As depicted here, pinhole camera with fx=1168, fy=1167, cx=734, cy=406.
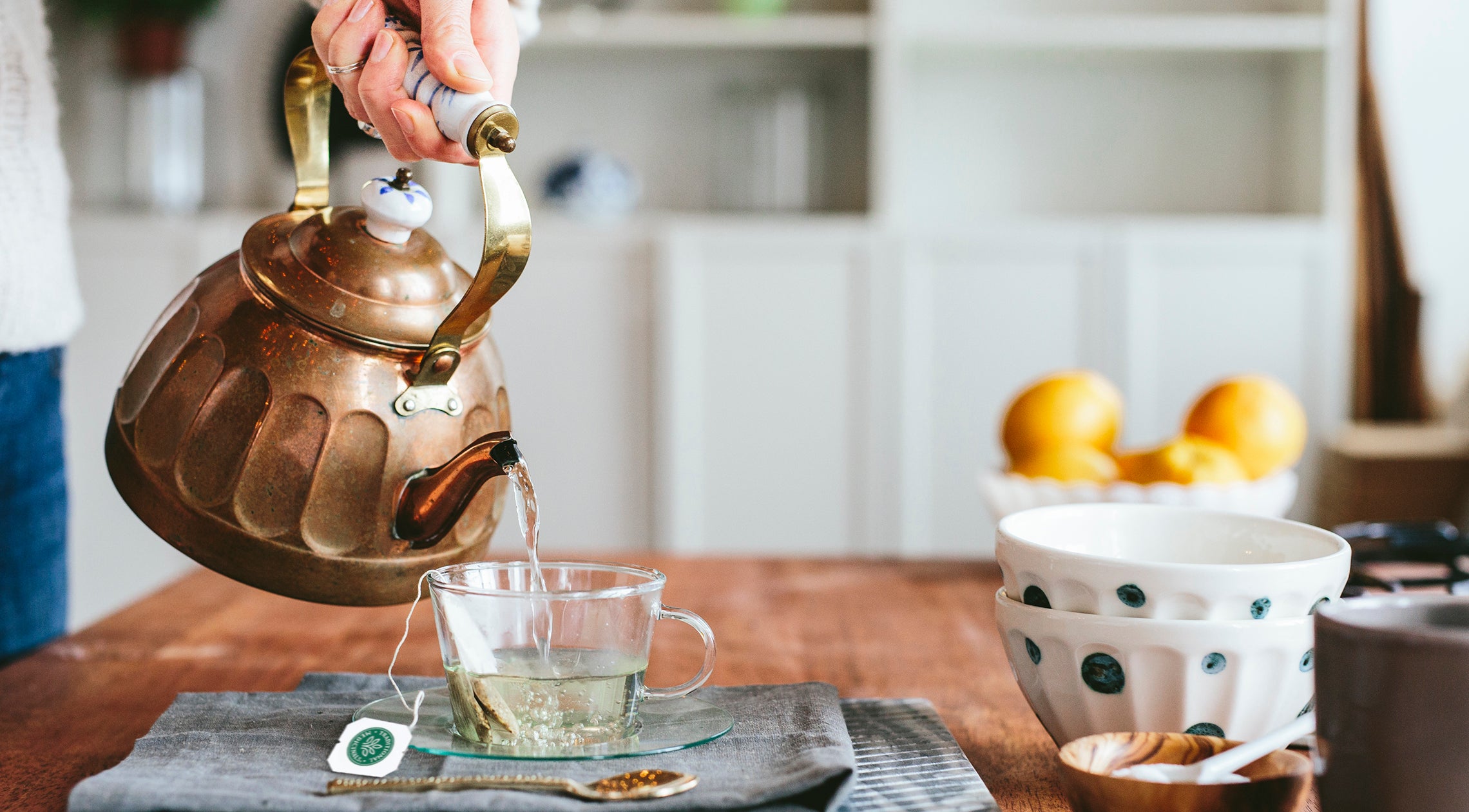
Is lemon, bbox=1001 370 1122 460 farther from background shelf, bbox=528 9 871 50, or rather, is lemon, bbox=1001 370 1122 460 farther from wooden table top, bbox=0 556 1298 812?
background shelf, bbox=528 9 871 50

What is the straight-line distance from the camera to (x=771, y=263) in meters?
2.07


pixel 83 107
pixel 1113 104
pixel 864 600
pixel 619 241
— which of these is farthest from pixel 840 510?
pixel 83 107

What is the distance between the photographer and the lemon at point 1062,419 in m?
0.92

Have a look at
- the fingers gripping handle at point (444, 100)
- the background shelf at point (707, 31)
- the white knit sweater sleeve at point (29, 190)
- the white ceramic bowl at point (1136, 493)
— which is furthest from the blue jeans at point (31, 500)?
the background shelf at point (707, 31)

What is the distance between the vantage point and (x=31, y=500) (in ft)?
2.43

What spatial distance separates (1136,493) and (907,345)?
1.26m

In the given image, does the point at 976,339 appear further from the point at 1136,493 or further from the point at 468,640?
the point at 468,640

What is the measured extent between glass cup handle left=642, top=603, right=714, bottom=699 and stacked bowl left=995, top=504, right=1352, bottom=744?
121mm

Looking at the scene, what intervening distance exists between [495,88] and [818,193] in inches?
71.8

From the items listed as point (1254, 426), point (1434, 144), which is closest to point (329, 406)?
point (1254, 426)

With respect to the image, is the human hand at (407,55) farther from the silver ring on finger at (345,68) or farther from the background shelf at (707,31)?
the background shelf at (707,31)

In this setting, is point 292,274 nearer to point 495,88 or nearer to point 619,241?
point 495,88

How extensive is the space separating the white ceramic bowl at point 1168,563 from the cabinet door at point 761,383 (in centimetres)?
155

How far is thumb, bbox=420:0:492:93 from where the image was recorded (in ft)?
1.50
